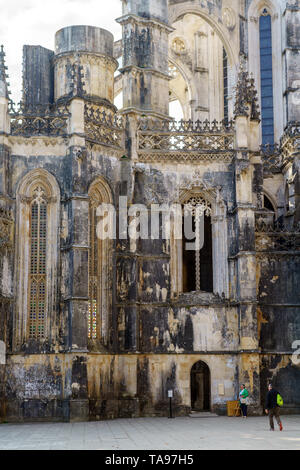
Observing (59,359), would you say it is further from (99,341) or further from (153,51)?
(153,51)

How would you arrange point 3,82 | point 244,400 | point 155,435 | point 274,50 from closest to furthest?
point 155,435 → point 244,400 → point 3,82 → point 274,50

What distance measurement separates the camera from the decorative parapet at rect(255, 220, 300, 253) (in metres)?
32.7

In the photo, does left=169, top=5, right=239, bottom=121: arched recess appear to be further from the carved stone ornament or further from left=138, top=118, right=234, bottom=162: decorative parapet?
left=138, top=118, right=234, bottom=162: decorative parapet

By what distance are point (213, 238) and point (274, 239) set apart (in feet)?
8.69

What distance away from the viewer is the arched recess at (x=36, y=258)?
2973cm

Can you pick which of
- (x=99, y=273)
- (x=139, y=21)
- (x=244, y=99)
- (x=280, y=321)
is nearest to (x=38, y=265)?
(x=99, y=273)

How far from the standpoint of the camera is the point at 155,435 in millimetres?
23641

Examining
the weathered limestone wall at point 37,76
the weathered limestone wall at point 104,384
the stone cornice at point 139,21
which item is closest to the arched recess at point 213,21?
the stone cornice at point 139,21

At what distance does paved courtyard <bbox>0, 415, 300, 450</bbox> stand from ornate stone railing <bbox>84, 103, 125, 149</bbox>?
455 inches

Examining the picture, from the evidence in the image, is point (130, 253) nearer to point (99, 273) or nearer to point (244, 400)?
point (99, 273)

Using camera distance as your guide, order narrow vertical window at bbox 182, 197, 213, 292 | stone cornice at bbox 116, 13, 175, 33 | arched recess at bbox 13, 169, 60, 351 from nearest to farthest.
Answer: arched recess at bbox 13, 169, 60, 351 → narrow vertical window at bbox 182, 197, 213, 292 → stone cornice at bbox 116, 13, 175, 33

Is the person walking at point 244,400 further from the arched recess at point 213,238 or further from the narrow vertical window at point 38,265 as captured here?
the narrow vertical window at point 38,265

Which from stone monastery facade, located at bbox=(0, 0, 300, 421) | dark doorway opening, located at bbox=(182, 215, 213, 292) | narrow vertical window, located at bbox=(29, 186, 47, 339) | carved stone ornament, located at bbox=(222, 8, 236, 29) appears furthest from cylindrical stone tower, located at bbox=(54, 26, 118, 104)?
carved stone ornament, located at bbox=(222, 8, 236, 29)

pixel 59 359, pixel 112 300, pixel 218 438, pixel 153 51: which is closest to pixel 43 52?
pixel 153 51
